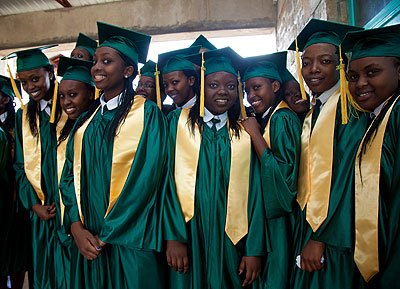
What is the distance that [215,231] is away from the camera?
1.88m

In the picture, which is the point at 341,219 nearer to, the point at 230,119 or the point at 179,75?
the point at 230,119

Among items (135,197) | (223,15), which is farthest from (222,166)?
(223,15)

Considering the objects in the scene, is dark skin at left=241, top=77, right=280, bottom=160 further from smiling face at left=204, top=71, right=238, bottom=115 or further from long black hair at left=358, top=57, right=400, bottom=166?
long black hair at left=358, top=57, right=400, bottom=166

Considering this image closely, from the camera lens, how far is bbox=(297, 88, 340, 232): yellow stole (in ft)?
5.55

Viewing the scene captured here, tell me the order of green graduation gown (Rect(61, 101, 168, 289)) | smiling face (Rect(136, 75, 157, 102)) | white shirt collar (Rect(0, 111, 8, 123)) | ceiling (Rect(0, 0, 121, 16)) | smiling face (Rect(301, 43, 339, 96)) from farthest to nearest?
ceiling (Rect(0, 0, 121, 16))
smiling face (Rect(136, 75, 157, 102))
white shirt collar (Rect(0, 111, 8, 123))
smiling face (Rect(301, 43, 339, 96))
green graduation gown (Rect(61, 101, 168, 289))

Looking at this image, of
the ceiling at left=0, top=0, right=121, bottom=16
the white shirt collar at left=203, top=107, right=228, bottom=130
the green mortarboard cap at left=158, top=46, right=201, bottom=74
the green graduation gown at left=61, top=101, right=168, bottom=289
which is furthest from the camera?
the ceiling at left=0, top=0, right=121, bottom=16

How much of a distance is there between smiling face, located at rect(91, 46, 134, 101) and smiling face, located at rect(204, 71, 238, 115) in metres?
0.58

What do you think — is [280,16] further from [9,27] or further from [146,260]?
[9,27]

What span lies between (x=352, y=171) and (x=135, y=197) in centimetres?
117

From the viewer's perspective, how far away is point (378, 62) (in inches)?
61.1

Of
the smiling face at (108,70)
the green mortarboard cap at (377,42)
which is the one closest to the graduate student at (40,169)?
the smiling face at (108,70)

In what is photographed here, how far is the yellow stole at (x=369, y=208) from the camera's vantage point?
145 centimetres

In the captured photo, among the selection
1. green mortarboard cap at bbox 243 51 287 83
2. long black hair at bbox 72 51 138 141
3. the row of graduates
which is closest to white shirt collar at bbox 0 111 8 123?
the row of graduates

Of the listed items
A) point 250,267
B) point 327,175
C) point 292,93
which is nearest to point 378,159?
point 327,175
